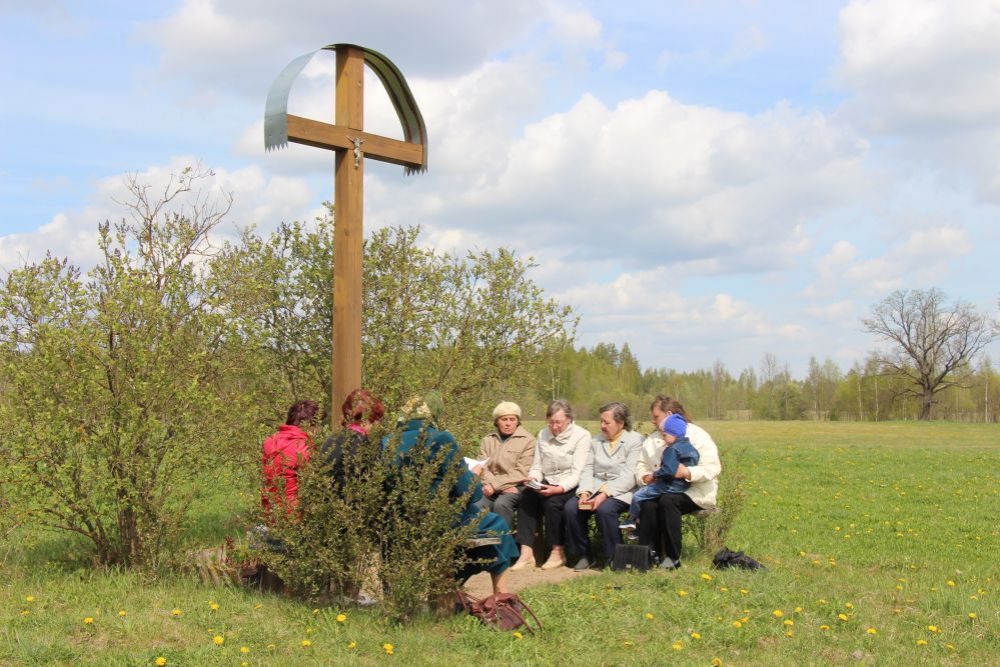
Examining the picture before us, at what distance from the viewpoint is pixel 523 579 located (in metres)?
7.04

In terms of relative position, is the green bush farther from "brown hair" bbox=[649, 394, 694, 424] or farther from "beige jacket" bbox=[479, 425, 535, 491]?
"brown hair" bbox=[649, 394, 694, 424]

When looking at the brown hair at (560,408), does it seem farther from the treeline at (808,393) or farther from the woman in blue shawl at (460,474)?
the treeline at (808,393)

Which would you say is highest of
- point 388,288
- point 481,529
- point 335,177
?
point 335,177

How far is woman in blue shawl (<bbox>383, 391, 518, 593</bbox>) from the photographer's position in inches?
215

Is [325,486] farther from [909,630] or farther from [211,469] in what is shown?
[909,630]

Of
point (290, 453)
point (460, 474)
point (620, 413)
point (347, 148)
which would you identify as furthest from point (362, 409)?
point (620, 413)

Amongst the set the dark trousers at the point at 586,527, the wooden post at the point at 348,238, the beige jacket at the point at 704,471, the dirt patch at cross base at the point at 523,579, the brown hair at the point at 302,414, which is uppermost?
the wooden post at the point at 348,238

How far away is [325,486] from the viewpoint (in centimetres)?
537

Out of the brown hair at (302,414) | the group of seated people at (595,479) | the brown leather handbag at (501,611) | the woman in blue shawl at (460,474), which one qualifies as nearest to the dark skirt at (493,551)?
the woman in blue shawl at (460,474)

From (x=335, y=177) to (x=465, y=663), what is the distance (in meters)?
3.67

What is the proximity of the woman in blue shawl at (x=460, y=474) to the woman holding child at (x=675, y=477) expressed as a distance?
192 cm

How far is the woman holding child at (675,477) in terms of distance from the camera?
24.4 ft

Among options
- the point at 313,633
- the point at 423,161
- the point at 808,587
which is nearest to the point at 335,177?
the point at 423,161

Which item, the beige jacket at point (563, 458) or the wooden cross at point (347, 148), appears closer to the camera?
the wooden cross at point (347, 148)
